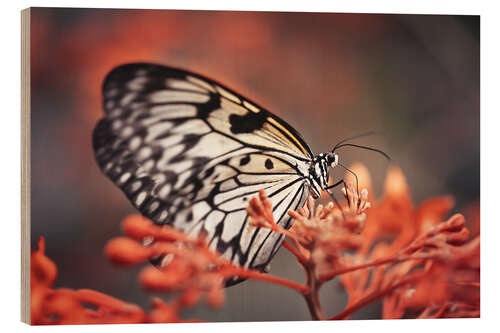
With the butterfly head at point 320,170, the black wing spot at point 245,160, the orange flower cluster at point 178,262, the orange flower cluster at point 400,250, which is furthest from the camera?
the butterfly head at point 320,170

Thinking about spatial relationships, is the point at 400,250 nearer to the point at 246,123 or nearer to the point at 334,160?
the point at 334,160

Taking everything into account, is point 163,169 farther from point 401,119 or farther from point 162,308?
point 401,119

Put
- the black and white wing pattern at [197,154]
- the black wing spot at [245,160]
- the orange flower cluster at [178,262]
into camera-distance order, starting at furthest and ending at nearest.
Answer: the black wing spot at [245,160]
the black and white wing pattern at [197,154]
the orange flower cluster at [178,262]

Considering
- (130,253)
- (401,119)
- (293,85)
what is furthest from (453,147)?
(130,253)

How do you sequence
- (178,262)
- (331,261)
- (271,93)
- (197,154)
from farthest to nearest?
(271,93) < (197,154) < (178,262) < (331,261)

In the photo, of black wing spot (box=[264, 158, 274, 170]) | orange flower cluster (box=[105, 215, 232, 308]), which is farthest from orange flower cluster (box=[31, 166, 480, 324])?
black wing spot (box=[264, 158, 274, 170])

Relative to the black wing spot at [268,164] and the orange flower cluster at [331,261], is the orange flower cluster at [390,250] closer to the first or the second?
the orange flower cluster at [331,261]

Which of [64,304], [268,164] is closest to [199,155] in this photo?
[268,164]

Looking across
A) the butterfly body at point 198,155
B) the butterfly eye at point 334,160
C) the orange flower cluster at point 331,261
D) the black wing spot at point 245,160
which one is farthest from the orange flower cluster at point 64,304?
the butterfly eye at point 334,160
